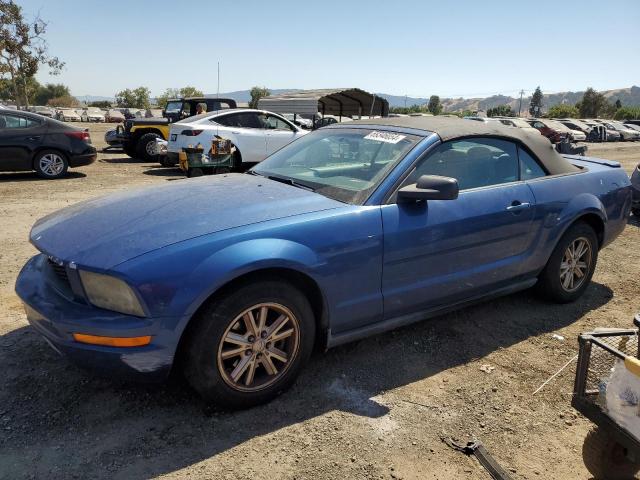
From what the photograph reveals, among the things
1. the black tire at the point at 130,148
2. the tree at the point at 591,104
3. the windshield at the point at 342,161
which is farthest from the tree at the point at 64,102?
the windshield at the point at 342,161

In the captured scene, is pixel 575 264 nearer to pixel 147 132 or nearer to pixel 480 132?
pixel 480 132

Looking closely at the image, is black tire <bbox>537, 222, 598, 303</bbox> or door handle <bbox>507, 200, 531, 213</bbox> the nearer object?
door handle <bbox>507, 200, 531, 213</bbox>

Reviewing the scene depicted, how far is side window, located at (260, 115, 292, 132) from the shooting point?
37.6 ft

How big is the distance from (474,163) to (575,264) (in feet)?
4.76

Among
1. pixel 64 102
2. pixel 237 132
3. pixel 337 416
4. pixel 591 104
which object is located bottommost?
pixel 337 416

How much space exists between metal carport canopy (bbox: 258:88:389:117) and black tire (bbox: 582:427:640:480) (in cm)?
1073

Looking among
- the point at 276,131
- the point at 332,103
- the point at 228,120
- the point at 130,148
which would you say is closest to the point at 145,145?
the point at 130,148

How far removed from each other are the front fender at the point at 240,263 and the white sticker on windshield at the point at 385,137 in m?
1.20

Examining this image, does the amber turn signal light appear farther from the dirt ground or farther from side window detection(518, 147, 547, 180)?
side window detection(518, 147, 547, 180)

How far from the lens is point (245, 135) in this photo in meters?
10.9

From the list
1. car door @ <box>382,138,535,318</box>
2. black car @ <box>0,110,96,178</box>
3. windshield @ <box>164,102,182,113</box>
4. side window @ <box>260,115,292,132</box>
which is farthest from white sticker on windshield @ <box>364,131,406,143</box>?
windshield @ <box>164,102,182,113</box>

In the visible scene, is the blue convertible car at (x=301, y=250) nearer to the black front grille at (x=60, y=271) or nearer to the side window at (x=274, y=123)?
the black front grille at (x=60, y=271)

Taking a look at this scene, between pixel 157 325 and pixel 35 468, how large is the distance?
0.83 m

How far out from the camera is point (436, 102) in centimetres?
9606
